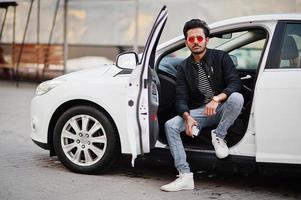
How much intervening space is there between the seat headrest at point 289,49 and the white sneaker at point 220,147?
0.92 m

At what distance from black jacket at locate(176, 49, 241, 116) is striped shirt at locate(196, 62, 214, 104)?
0.10 feet

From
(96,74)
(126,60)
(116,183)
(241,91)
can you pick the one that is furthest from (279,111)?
(96,74)

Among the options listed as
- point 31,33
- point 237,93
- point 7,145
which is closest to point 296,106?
point 237,93

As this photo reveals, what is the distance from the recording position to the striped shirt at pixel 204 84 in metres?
5.28

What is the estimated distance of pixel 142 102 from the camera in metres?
5.09

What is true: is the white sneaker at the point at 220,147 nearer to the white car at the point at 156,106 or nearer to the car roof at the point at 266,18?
the white car at the point at 156,106

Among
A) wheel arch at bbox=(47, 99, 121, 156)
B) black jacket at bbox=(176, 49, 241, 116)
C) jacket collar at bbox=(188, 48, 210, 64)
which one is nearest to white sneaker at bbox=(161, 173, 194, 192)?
black jacket at bbox=(176, 49, 241, 116)

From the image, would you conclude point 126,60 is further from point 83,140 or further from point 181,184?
point 181,184

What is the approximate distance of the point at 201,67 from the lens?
5.29 m

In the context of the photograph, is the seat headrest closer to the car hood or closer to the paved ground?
the paved ground

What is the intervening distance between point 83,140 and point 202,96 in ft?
4.16

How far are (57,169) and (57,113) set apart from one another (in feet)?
2.02

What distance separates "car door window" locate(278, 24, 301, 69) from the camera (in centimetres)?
498

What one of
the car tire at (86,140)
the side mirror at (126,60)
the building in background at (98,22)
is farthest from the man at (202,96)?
the building in background at (98,22)
